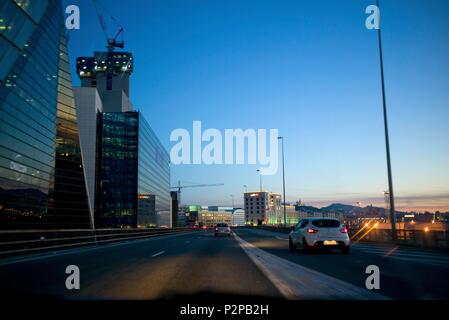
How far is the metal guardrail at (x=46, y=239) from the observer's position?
13.8 meters

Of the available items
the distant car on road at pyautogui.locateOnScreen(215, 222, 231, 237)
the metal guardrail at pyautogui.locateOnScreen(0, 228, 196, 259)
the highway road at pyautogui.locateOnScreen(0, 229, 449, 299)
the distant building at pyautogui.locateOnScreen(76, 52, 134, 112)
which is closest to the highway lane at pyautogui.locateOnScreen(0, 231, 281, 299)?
the highway road at pyautogui.locateOnScreen(0, 229, 449, 299)

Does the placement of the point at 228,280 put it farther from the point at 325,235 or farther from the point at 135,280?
the point at 325,235

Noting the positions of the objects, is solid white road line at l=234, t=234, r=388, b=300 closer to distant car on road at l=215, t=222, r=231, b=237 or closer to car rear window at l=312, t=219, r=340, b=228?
car rear window at l=312, t=219, r=340, b=228

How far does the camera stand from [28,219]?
49.6 m

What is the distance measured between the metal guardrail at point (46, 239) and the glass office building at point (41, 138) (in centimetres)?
1698

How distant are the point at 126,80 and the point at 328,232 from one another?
147063 millimetres

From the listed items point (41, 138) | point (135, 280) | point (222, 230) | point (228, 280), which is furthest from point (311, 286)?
point (41, 138)

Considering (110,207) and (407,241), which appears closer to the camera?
(407,241)

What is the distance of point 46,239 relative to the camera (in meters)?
16.5

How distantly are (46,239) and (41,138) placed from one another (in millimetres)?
42074

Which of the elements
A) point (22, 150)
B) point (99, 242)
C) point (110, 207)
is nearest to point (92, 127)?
point (110, 207)

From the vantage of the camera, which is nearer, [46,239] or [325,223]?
[325,223]

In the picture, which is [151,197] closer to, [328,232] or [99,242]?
[99,242]

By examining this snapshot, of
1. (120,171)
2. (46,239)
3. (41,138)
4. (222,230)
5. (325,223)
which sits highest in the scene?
(120,171)
